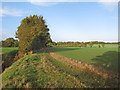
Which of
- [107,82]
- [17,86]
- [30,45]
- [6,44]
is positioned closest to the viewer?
[17,86]

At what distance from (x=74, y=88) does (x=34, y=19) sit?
28.2 metres

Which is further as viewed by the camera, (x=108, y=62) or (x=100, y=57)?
(x=100, y=57)

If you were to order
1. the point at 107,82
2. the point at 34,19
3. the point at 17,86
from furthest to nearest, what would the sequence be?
the point at 34,19
the point at 107,82
the point at 17,86

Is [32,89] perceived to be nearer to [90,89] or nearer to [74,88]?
[74,88]

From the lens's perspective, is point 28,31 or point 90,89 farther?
point 28,31

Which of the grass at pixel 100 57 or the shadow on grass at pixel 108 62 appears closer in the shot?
the shadow on grass at pixel 108 62

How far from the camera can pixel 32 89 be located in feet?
17.8

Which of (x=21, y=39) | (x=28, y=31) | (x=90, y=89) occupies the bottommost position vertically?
(x=90, y=89)

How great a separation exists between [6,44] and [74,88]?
186 feet

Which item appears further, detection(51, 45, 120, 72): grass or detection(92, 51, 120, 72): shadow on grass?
detection(51, 45, 120, 72): grass

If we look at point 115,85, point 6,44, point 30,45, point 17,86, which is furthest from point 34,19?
point 6,44

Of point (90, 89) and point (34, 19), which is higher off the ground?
point (34, 19)

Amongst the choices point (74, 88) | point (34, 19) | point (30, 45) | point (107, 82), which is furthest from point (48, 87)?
point (34, 19)

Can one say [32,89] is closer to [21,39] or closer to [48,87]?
[48,87]
